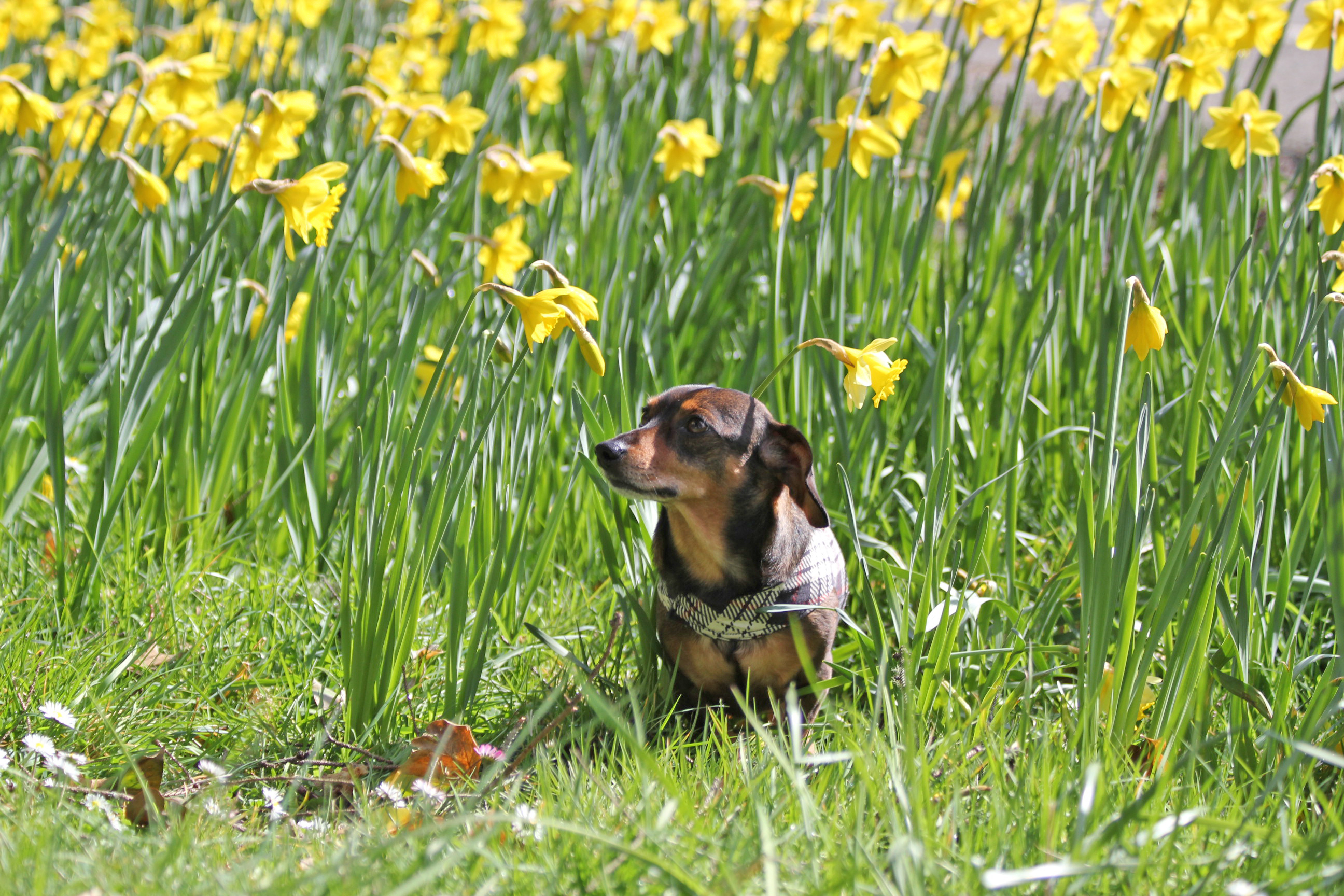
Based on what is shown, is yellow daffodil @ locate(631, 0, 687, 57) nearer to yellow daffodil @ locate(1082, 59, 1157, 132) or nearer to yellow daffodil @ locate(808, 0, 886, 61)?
yellow daffodil @ locate(808, 0, 886, 61)

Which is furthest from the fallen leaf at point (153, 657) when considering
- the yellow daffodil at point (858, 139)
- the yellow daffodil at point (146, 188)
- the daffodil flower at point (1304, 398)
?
the daffodil flower at point (1304, 398)

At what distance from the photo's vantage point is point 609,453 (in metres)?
1.88

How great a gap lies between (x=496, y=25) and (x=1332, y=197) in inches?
122

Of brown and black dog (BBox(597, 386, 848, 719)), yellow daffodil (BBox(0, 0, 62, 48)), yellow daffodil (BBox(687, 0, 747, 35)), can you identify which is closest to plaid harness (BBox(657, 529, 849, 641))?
brown and black dog (BBox(597, 386, 848, 719))

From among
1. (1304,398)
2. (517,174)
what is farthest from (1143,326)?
(517,174)

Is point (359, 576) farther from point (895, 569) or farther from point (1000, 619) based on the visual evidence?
point (1000, 619)

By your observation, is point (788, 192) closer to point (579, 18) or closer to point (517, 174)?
point (517, 174)

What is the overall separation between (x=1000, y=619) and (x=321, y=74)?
428 cm

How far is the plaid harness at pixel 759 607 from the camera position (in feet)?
6.77

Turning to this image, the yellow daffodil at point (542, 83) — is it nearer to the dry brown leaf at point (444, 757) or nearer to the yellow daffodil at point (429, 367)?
the yellow daffodil at point (429, 367)

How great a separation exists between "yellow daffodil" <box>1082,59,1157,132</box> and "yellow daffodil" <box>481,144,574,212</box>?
1472 millimetres

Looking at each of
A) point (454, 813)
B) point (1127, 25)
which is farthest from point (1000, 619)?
point (1127, 25)

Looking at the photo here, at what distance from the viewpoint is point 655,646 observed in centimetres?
225

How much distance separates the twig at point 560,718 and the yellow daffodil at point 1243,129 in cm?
179
